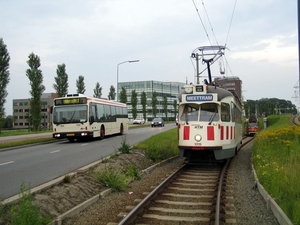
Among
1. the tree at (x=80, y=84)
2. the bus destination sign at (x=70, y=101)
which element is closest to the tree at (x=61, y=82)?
the tree at (x=80, y=84)

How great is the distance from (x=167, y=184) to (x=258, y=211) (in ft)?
10.0

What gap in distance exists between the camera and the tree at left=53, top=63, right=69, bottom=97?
52.1 m

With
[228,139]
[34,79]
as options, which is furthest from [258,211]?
[34,79]

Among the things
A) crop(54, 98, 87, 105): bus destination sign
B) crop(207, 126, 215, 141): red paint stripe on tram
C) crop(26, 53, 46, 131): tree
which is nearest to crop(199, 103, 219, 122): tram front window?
crop(207, 126, 215, 141): red paint stripe on tram

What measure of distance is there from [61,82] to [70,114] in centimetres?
2953

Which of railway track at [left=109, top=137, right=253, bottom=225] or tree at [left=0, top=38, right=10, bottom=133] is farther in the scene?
tree at [left=0, top=38, right=10, bottom=133]

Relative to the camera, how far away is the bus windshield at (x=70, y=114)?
23891mm

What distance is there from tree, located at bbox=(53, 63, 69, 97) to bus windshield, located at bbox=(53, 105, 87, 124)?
2832 cm

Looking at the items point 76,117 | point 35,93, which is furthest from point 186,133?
point 35,93

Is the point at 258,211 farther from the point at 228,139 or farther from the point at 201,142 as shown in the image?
the point at 228,139

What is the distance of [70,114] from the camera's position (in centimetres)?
2412

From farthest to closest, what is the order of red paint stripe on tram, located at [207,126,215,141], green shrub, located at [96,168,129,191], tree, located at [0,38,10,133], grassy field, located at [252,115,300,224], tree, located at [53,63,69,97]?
tree, located at [53,63,69,97]
tree, located at [0,38,10,133]
red paint stripe on tram, located at [207,126,215,141]
green shrub, located at [96,168,129,191]
grassy field, located at [252,115,300,224]

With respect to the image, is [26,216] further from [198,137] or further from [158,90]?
[158,90]

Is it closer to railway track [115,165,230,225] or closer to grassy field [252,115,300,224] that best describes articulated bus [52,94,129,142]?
grassy field [252,115,300,224]
